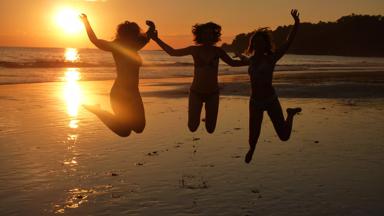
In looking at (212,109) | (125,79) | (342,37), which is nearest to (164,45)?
(125,79)

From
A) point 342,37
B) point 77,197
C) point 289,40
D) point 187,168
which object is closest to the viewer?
point 289,40

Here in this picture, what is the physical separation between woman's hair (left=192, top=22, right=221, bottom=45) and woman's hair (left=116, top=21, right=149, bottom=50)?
0.89 meters

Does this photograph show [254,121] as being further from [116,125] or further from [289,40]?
[116,125]

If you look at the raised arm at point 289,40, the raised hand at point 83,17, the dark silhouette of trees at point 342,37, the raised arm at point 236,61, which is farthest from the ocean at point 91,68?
the dark silhouette of trees at point 342,37

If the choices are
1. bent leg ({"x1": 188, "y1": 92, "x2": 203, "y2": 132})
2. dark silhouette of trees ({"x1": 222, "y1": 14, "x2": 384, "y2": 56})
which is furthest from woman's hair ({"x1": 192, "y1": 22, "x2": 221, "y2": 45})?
dark silhouette of trees ({"x1": 222, "y1": 14, "x2": 384, "y2": 56})

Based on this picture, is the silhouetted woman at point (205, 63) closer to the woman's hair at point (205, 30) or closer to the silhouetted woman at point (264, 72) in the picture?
the woman's hair at point (205, 30)

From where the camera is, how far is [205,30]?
8.35 metres

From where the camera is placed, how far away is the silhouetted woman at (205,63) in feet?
Result: 27.6

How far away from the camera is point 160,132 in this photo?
15.0 metres

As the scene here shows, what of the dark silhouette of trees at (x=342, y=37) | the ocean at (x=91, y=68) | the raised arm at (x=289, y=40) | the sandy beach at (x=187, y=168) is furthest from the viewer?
the dark silhouette of trees at (x=342, y=37)

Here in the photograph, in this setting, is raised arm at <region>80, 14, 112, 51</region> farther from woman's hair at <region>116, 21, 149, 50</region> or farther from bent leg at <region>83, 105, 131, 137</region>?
bent leg at <region>83, 105, 131, 137</region>

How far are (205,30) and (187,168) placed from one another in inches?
144

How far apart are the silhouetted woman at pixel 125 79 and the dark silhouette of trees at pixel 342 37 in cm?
13371

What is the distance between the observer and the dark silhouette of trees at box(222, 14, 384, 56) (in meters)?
149
